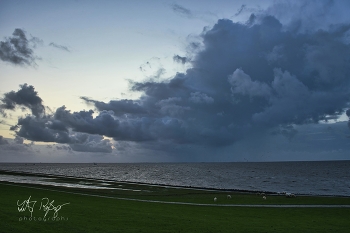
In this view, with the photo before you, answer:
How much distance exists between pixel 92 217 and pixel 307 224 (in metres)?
19.0

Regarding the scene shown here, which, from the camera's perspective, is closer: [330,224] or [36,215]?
[36,215]

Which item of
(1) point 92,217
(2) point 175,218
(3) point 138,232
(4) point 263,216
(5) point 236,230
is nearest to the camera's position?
(3) point 138,232

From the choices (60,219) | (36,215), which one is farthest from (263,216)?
(36,215)

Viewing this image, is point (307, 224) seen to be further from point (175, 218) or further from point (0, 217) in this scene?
point (0, 217)

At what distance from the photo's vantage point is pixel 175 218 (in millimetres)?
26375

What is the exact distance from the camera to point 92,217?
24.6m

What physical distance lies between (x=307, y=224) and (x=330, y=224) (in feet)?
7.03

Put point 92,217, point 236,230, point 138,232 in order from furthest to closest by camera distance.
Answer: point 92,217 → point 236,230 → point 138,232

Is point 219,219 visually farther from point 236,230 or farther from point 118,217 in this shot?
point 118,217

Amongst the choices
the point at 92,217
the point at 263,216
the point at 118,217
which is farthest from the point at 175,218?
the point at 263,216

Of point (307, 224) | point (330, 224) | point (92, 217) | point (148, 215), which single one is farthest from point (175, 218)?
point (330, 224)

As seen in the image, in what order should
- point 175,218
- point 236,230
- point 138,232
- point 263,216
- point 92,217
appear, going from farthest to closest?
point 263,216 → point 175,218 → point 92,217 → point 236,230 → point 138,232

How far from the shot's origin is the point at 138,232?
67.2 ft

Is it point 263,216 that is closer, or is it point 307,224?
point 307,224
